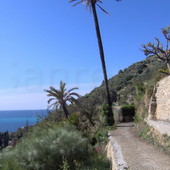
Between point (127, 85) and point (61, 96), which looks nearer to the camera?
point (61, 96)

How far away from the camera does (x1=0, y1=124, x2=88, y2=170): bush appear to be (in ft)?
26.9

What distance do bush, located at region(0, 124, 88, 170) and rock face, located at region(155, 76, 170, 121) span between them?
15.3ft

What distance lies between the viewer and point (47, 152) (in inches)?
339

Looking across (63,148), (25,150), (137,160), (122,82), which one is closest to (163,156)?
(137,160)

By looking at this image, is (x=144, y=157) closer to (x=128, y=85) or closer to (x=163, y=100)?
(x=163, y=100)

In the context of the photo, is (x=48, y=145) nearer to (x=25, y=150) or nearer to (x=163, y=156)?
(x=25, y=150)

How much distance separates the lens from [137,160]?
706 centimetres

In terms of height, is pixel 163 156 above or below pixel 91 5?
below

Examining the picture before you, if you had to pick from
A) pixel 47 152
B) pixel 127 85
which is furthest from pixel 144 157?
pixel 127 85

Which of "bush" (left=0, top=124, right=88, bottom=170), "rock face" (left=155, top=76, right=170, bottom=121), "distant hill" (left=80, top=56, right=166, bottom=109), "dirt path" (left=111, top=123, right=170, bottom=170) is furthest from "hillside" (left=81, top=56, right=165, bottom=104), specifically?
"bush" (left=0, top=124, right=88, bottom=170)

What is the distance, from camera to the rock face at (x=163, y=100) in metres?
11.3

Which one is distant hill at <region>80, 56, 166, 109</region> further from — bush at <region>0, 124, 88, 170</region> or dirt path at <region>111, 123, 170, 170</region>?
bush at <region>0, 124, 88, 170</region>

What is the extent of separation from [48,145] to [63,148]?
0.57 m

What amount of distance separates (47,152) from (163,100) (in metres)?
6.71
